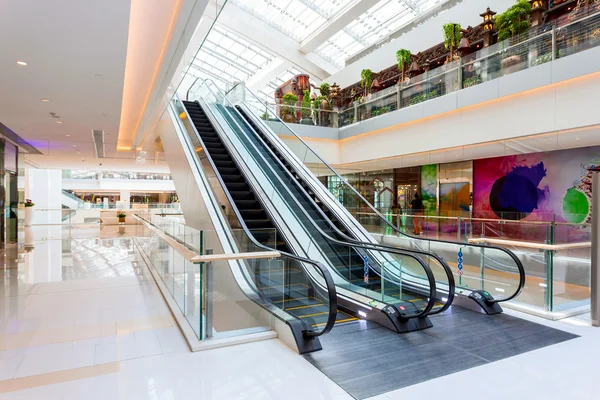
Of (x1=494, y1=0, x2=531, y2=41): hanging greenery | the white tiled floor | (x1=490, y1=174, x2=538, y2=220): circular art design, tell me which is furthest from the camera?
(x1=490, y1=174, x2=538, y2=220): circular art design

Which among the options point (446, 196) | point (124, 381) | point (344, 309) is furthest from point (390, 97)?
point (124, 381)

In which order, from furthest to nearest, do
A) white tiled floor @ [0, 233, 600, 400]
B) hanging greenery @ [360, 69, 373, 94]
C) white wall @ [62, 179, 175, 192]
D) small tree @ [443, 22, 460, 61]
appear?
white wall @ [62, 179, 175, 192], hanging greenery @ [360, 69, 373, 94], small tree @ [443, 22, 460, 61], white tiled floor @ [0, 233, 600, 400]

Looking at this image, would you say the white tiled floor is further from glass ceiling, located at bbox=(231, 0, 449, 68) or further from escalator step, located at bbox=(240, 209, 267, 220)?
glass ceiling, located at bbox=(231, 0, 449, 68)

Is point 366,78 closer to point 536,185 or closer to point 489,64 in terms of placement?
point 489,64

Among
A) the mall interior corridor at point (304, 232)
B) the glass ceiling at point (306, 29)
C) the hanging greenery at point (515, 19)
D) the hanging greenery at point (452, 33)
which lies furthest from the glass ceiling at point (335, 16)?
the hanging greenery at point (515, 19)

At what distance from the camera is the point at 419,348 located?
3814 millimetres

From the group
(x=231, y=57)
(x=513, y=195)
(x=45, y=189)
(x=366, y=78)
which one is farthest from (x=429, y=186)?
A: (x=45, y=189)

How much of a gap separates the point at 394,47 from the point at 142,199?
95.8ft

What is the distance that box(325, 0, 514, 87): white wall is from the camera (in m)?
15.0

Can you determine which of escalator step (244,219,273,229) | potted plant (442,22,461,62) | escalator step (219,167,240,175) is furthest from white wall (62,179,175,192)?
escalator step (244,219,273,229)

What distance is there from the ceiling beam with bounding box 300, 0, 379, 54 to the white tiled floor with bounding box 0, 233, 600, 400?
18453 mm

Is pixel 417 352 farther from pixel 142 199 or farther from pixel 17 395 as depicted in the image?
pixel 142 199

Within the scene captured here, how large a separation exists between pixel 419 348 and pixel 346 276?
77.9 inches

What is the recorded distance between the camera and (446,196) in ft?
48.0
